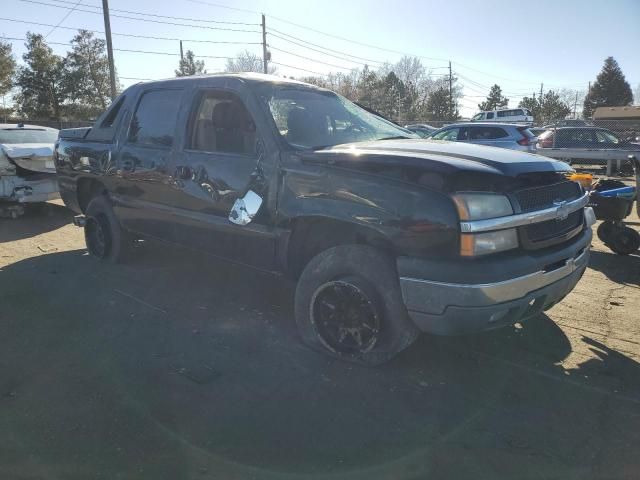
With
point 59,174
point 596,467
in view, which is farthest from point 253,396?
point 59,174

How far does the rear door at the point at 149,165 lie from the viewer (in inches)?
181

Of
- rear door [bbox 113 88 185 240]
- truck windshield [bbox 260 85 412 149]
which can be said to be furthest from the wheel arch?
truck windshield [bbox 260 85 412 149]

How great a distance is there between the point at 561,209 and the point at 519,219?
1.66ft

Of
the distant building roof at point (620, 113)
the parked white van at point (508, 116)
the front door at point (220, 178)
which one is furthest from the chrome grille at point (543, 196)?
the distant building roof at point (620, 113)

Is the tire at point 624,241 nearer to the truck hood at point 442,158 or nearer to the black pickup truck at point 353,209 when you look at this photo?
the black pickup truck at point 353,209

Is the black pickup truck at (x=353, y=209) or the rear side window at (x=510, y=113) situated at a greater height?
the rear side window at (x=510, y=113)

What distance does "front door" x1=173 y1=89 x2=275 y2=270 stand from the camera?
3.85 metres

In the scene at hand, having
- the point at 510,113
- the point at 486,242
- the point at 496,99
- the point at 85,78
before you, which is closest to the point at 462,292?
the point at 486,242

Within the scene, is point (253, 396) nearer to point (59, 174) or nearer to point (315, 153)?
point (315, 153)

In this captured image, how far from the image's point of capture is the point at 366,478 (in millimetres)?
2383

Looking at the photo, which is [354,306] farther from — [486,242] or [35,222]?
[35,222]

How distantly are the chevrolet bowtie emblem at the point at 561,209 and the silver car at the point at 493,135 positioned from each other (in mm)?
11574

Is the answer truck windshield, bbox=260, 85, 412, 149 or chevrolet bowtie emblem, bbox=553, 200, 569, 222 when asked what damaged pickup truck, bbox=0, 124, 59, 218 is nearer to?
truck windshield, bbox=260, 85, 412, 149

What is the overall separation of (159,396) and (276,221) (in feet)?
4.64
